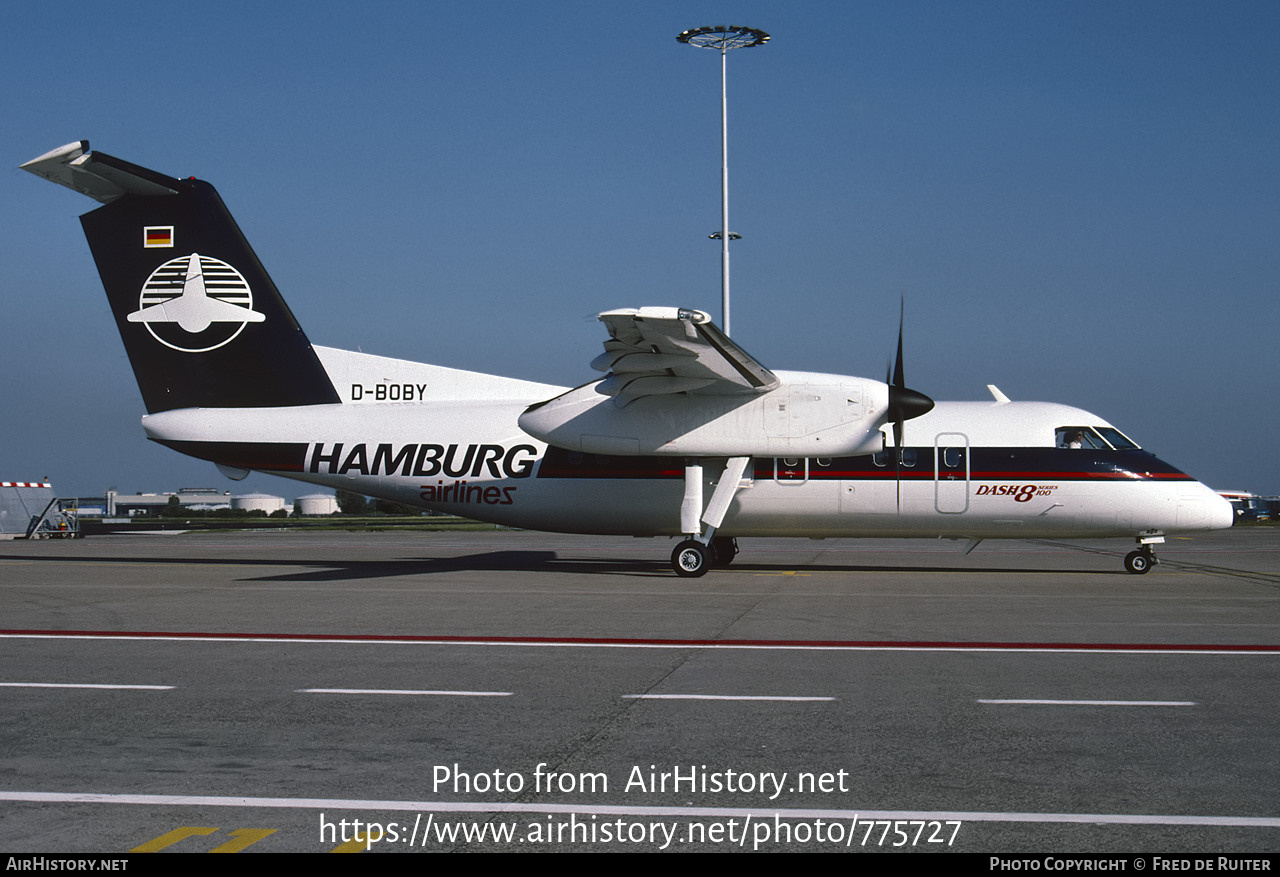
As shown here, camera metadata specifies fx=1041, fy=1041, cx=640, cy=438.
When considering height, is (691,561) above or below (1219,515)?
below

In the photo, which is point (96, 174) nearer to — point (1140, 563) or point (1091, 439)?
point (1091, 439)

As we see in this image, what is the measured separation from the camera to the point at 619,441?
18.9 m

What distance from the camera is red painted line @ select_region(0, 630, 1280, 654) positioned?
10141 mm

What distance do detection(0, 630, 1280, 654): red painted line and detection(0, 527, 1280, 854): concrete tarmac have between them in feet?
0.25

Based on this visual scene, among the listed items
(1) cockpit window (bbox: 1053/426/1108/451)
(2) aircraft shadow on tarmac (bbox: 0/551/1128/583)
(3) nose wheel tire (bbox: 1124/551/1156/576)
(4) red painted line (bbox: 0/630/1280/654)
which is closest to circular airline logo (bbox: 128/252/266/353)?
(2) aircraft shadow on tarmac (bbox: 0/551/1128/583)

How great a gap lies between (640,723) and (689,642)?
151 inches

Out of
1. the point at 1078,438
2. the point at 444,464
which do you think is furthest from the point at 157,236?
the point at 1078,438

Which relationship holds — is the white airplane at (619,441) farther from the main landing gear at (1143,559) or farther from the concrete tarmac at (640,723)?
the concrete tarmac at (640,723)

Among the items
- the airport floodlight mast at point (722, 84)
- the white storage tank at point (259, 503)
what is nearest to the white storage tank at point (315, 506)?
the white storage tank at point (259, 503)

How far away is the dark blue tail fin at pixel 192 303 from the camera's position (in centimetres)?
1991

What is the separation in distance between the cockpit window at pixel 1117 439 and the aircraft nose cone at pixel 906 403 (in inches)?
159

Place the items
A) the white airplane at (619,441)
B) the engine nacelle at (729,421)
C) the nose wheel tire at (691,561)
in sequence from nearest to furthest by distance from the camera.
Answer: the engine nacelle at (729,421), the white airplane at (619,441), the nose wheel tire at (691,561)

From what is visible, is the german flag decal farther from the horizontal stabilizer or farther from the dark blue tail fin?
the horizontal stabilizer
